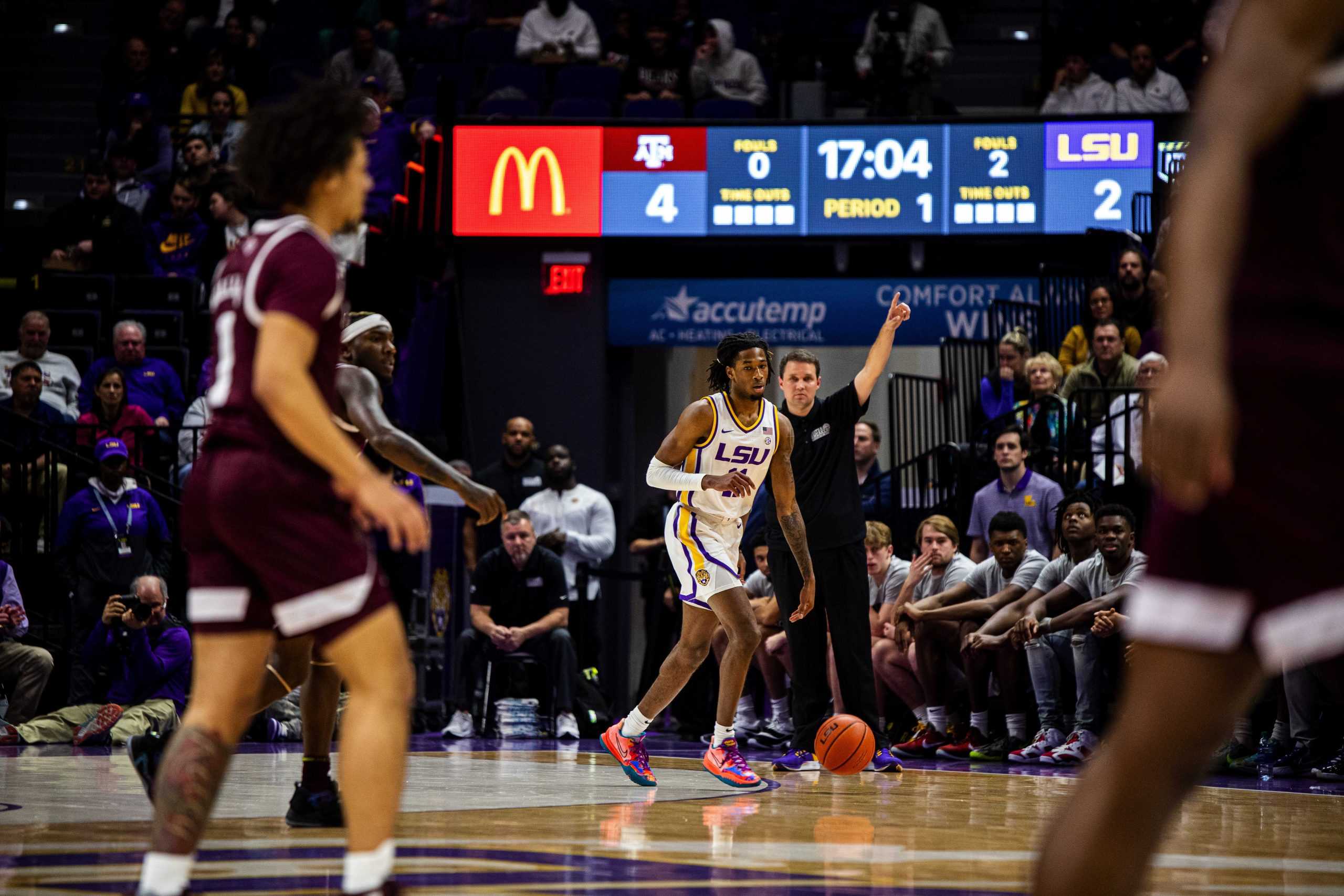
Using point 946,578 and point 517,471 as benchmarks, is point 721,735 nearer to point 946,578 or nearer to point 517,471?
point 946,578

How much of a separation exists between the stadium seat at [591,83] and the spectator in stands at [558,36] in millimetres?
395

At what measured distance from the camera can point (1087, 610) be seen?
837 cm

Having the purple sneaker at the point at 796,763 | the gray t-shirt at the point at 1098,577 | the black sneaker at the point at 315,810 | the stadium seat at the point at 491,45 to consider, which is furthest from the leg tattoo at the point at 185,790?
the stadium seat at the point at 491,45

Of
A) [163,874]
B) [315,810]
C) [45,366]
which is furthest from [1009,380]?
[163,874]

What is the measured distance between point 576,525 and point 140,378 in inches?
145

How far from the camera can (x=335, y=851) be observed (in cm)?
430

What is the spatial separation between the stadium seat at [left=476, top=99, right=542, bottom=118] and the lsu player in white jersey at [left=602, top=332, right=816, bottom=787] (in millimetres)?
8196

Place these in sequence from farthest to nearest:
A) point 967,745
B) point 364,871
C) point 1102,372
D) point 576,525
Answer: point 576,525 → point 1102,372 → point 967,745 → point 364,871

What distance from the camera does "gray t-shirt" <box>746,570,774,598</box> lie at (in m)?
10.8

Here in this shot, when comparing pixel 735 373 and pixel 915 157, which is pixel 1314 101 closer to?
pixel 735 373

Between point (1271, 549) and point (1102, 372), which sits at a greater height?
point (1102, 372)

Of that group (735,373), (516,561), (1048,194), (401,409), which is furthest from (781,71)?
(735,373)

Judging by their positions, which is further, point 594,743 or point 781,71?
point 781,71

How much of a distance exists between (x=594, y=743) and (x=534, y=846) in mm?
5995
